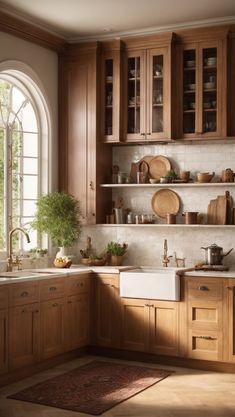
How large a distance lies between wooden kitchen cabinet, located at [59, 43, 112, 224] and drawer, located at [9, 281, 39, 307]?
1437 mm

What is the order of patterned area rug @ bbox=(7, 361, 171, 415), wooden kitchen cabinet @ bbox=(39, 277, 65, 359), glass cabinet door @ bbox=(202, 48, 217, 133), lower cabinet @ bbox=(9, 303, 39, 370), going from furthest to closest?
glass cabinet door @ bbox=(202, 48, 217, 133) < wooden kitchen cabinet @ bbox=(39, 277, 65, 359) < lower cabinet @ bbox=(9, 303, 39, 370) < patterned area rug @ bbox=(7, 361, 171, 415)

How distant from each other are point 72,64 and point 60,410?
3.94 metres

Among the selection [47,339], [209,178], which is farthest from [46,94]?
[47,339]

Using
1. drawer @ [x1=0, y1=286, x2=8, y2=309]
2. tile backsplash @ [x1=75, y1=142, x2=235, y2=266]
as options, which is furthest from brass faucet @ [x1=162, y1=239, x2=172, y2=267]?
drawer @ [x1=0, y1=286, x2=8, y2=309]

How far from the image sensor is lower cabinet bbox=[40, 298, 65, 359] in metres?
6.15

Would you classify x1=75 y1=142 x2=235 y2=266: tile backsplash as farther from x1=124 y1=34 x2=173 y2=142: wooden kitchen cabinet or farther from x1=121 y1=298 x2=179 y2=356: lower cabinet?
x1=121 y1=298 x2=179 y2=356: lower cabinet

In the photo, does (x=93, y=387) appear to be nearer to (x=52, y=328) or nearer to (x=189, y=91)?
(x=52, y=328)

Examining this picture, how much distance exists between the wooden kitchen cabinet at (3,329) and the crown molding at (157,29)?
3126 millimetres

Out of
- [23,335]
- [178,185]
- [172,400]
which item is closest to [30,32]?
[178,185]

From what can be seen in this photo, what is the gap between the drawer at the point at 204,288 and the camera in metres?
6.21

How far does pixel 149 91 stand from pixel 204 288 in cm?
218

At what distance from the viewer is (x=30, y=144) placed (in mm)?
7238

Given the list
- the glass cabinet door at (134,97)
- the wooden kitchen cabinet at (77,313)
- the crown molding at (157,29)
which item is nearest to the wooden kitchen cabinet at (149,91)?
the glass cabinet door at (134,97)

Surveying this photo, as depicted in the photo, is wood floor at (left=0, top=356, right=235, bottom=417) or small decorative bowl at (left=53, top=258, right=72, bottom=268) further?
small decorative bowl at (left=53, top=258, right=72, bottom=268)
